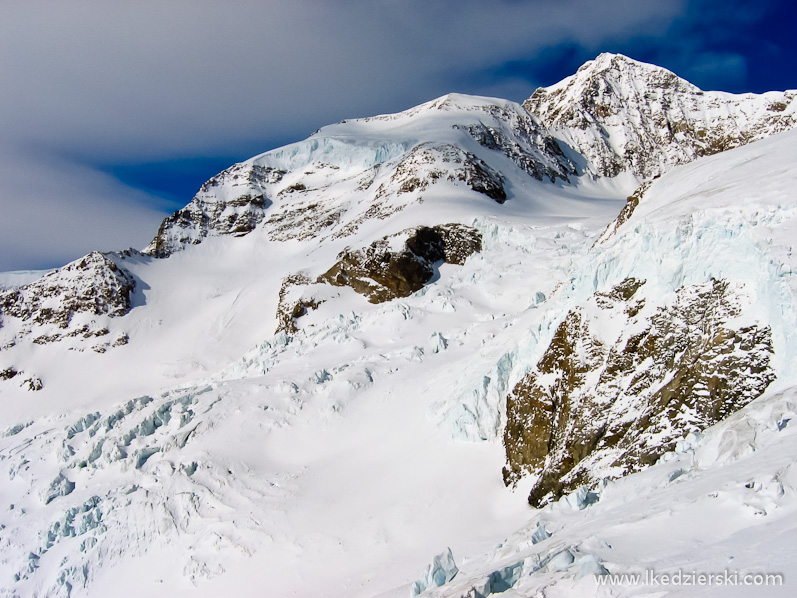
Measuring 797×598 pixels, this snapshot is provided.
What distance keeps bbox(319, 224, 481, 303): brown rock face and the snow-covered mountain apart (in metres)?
0.25

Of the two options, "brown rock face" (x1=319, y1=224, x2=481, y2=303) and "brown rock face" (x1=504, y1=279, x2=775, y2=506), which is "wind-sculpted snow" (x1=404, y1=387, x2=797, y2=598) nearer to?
"brown rock face" (x1=504, y1=279, x2=775, y2=506)

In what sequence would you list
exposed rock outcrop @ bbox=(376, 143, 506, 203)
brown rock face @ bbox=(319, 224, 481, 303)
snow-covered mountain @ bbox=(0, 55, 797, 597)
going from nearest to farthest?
snow-covered mountain @ bbox=(0, 55, 797, 597), brown rock face @ bbox=(319, 224, 481, 303), exposed rock outcrop @ bbox=(376, 143, 506, 203)

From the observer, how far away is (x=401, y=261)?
141 feet

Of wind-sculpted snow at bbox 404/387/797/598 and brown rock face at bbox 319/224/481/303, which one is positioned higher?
brown rock face at bbox 319/224/481/303

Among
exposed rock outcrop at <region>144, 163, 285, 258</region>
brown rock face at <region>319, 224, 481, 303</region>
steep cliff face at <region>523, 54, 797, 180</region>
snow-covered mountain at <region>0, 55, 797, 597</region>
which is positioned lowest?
snow-covered mountain at <region>0, 55, 797, 597</region>

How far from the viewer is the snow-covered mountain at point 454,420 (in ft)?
36.2

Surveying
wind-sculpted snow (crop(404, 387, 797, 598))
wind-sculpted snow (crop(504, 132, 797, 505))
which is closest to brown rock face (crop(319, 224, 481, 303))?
wind-sculpted snow (crop(504, 132, 797, 505))

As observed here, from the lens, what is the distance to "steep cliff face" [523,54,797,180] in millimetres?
91938

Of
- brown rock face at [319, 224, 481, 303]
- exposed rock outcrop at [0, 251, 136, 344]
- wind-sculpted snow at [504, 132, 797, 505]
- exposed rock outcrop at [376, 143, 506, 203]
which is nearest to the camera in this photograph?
wind-sculpted snow at [504, 132, 797, 505]

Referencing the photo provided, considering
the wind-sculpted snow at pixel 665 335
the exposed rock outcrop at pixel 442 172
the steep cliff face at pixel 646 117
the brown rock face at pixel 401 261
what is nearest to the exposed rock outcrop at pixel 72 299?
the brown rock face at pixel 401 261

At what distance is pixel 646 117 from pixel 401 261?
80292 millimetres

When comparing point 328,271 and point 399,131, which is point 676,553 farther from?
point 399,131

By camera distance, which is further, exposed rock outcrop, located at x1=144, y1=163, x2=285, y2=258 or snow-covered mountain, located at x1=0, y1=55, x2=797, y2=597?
exposed rock outcrop, located at x1=144, y1=163, x2=285, y2=258

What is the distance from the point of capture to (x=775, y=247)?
1279 cm
